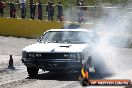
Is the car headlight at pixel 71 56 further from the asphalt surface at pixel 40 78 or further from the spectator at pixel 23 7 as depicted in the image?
the spectator at pixel 23 7

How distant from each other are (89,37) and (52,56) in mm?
1903

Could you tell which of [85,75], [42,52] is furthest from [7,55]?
[85,75]

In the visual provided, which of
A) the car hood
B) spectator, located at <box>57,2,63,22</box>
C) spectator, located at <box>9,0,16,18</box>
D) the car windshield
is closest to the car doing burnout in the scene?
the car hood

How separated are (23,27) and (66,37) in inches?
628

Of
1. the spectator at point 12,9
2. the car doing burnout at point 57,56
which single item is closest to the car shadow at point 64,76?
the car doing burnout at point 57,56

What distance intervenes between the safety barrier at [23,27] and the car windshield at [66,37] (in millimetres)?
14852

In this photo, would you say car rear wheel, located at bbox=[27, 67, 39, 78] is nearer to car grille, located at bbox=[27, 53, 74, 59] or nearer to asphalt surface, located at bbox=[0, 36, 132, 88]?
asphalt surface, located at bbox=[0, 36, 132, 88]

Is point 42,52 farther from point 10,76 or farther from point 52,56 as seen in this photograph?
point 10,76

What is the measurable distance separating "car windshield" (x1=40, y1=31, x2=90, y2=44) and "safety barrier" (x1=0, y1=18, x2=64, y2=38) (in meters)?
14.9

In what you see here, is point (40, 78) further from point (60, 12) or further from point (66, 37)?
point (60, 12)

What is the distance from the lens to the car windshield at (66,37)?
41.3ft

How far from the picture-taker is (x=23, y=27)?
28.4 metres

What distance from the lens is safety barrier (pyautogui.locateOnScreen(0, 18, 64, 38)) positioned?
28062 mm

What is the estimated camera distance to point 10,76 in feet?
40.5
